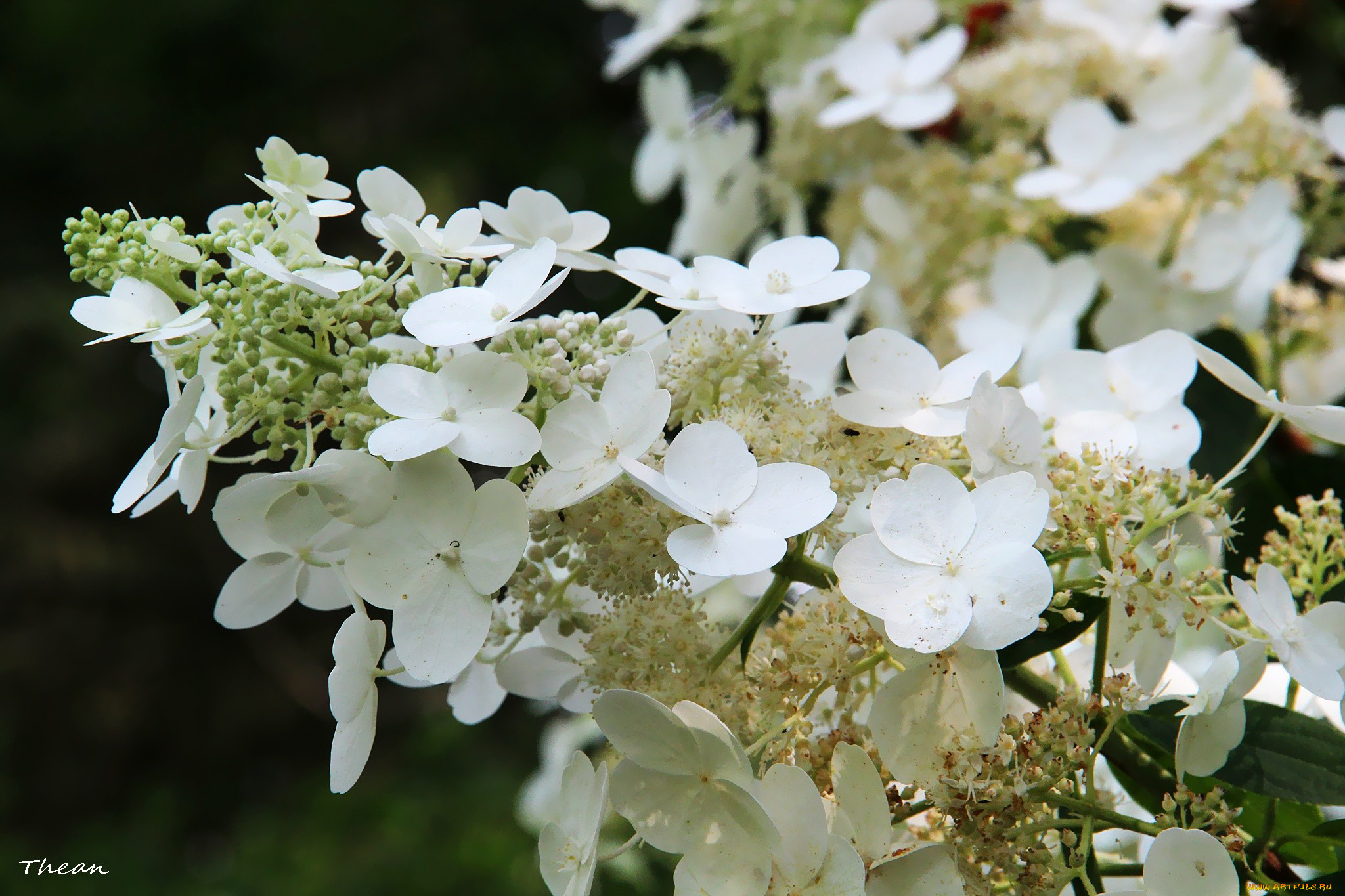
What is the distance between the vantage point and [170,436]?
39 centimetres

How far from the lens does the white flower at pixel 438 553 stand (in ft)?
1.24

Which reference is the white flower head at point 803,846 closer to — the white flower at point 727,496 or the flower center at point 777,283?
the white flower at point 727,496

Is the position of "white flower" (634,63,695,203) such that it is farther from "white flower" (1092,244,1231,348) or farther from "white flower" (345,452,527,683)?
"white flower" (345,452,527,683)

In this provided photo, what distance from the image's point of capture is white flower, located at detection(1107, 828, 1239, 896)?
0.36 m

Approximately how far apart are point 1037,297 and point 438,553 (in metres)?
0.57

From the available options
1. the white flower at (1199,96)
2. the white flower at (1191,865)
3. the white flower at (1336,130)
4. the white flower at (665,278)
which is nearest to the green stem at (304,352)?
the white flower at (665,278)

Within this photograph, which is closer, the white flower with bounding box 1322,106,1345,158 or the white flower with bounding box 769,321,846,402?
the white flower with bounding box 769,321,846,402

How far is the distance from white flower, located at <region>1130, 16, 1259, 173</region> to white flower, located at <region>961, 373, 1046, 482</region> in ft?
1.51

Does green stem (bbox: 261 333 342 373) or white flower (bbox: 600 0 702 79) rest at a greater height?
green stem (bbox: 261 333 342 373)

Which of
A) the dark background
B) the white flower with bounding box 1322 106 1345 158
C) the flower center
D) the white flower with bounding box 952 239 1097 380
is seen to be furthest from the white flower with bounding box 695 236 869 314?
the dark background

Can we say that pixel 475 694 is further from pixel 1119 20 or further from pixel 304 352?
pixel 1119 20

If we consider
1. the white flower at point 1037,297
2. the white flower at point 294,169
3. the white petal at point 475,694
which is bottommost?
the white petal at point 475,694

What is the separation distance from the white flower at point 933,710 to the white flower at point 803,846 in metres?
0.03

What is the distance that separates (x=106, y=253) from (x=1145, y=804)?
0.49 m
